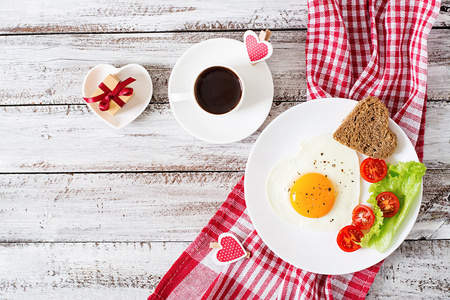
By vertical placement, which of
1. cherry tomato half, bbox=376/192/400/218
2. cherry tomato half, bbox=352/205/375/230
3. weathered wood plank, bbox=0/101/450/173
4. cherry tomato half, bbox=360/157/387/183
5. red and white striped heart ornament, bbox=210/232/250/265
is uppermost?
weathered wood plank, bbox=0/101/450/173

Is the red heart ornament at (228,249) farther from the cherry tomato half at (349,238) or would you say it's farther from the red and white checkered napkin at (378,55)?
the red and white checkered napkin at (378,55)

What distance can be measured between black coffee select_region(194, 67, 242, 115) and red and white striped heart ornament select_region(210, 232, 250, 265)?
1.85 ft

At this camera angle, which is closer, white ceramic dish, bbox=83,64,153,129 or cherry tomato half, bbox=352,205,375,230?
cherry tomato half, bbox=352,205,375,230

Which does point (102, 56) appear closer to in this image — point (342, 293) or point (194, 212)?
point (194, 212)

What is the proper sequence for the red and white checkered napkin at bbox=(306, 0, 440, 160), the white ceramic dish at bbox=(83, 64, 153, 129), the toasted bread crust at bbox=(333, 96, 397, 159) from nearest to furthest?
the toasted bread crust at bbox=(333, 96, 397, 159), the red and white checkered napkin at bbox=(306, 0, 440, 160), the white ceramic dish at bbox=(83, 64, 153, 129)

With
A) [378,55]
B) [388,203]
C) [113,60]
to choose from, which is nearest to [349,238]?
[388,203]

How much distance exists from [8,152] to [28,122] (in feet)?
0.57

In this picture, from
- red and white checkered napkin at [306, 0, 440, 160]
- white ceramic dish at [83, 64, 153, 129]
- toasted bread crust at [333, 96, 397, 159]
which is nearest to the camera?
toasted bread crust at [333, 96, 397, 159]

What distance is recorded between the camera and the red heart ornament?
1.72m

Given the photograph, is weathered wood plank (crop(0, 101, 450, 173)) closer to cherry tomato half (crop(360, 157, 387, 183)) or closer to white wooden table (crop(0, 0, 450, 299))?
white wooden table (crop(0, 0, 450, 299))

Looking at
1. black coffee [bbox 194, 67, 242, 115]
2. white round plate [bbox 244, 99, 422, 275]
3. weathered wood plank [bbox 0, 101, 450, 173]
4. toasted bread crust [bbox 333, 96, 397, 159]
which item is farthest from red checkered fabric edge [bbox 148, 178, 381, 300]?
toasted bread crust [bbox 333, 96, 397, 159]

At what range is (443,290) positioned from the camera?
5.81 ft

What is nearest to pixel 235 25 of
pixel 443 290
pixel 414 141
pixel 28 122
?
pixel 414 141

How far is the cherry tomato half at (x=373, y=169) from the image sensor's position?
1570 mm
